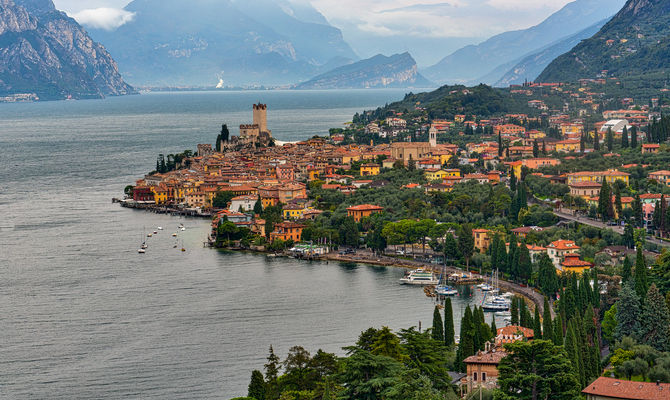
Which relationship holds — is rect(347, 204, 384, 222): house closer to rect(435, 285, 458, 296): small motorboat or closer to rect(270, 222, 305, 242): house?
rect(270, 222, 305, 242): house

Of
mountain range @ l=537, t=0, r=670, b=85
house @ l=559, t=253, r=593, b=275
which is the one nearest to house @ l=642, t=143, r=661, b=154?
house @ l=559, t=253, r=593, b=275

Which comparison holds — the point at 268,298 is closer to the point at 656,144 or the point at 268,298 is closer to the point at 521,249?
the point at 521,249

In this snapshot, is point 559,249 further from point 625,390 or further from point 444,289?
point 625,390

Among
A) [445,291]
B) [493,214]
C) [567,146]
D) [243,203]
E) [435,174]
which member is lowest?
[445,291]

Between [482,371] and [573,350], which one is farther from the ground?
[573,350]

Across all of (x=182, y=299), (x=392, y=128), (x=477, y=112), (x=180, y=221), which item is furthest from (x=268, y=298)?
(x=477, y=112)

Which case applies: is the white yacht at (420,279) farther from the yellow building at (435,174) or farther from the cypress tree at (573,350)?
the yellow building at (435,174)

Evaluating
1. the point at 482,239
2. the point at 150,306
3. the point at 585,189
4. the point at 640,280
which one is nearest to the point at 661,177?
the point at 585,189
